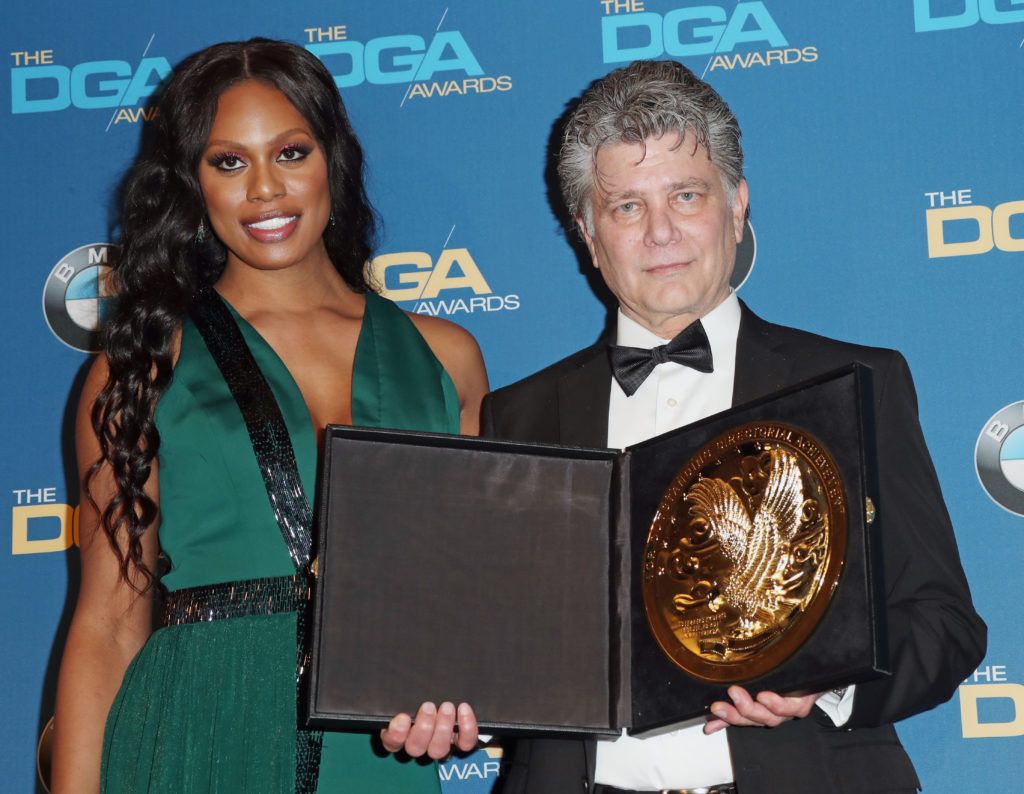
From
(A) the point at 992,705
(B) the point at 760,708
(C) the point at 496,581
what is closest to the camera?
(B) the point at 760,708

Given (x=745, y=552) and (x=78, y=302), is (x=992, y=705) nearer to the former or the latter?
(x=745, y=552)

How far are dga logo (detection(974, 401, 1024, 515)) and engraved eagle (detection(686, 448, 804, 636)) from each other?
110cm

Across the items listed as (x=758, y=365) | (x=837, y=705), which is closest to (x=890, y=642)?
(x=837, y=705)

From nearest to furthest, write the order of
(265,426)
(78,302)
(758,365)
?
(758,365)
(265,426)
(78,302)

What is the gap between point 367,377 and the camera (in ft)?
7.88

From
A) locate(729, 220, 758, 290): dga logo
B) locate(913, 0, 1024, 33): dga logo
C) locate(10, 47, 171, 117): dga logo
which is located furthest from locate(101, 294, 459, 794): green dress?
locate(913, 0, 1024, 33): dga logo

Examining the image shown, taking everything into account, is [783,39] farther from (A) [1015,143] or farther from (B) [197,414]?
(B) [197,414]

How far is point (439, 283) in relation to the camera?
9.64ft

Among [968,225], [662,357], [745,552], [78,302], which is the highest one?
[968,225]

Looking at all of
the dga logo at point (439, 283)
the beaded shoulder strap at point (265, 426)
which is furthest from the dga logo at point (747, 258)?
the beaded shoulder strap at point (265, 426)

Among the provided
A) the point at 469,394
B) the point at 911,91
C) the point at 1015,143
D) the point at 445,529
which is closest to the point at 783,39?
the point at 911,91

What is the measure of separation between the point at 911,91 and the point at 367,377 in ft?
4.23

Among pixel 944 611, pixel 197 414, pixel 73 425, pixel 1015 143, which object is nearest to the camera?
pixel 944 611

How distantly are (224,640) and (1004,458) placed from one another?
152 centimetres
